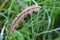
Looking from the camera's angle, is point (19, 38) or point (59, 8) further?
point (59, 8)

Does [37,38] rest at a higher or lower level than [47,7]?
lower

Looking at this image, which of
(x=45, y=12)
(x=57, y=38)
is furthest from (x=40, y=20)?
(x=57, y=38)

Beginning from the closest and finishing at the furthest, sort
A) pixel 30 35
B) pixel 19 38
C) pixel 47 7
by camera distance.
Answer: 1. pixel 19 38
2. pixel 30 35
3. pixel 47 7

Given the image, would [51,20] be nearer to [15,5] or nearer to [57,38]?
[57,38]

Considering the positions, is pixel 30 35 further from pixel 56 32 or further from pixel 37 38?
pixel 56 32

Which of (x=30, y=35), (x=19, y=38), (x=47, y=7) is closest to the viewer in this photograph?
(x=19, y=38)

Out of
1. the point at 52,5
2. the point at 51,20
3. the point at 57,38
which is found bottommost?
the point at 57,38
